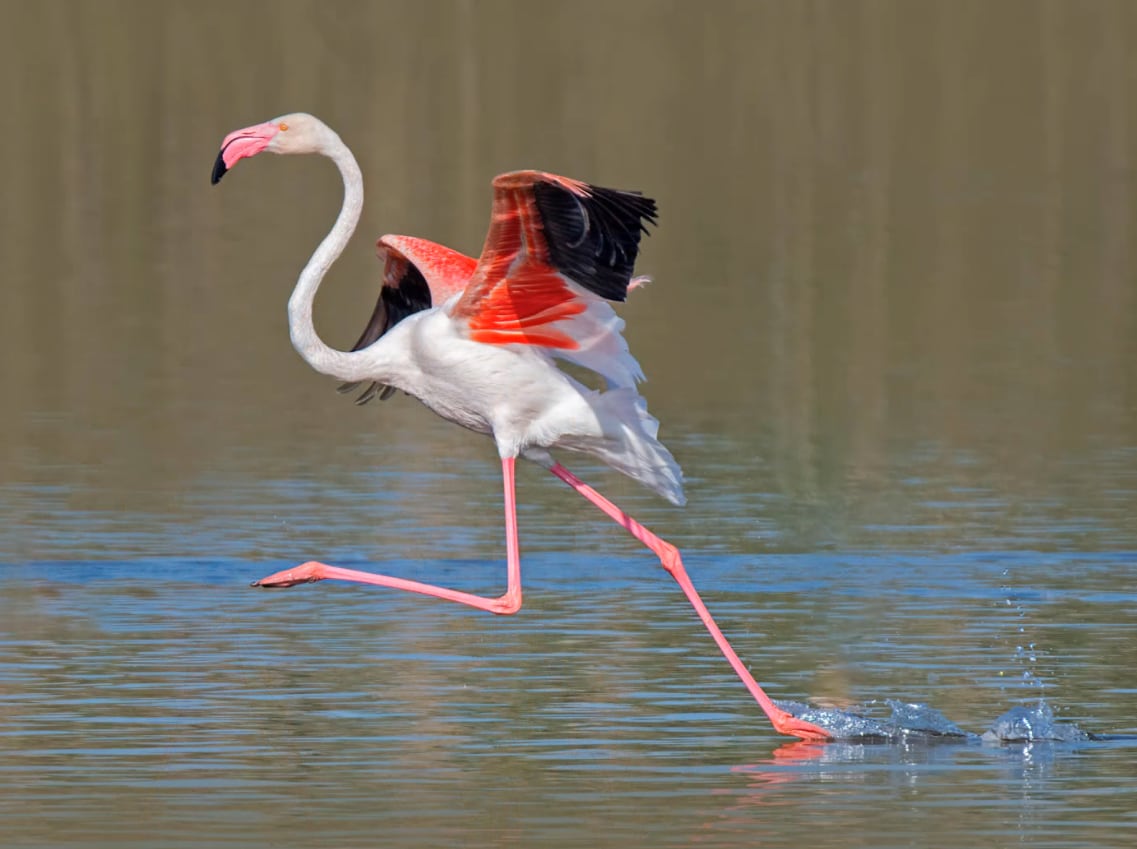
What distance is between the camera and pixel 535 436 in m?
13.1

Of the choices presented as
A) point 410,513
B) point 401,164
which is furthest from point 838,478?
point 401,164

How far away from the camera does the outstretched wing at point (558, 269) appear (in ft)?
38.0

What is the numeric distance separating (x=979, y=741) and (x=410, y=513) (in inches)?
246

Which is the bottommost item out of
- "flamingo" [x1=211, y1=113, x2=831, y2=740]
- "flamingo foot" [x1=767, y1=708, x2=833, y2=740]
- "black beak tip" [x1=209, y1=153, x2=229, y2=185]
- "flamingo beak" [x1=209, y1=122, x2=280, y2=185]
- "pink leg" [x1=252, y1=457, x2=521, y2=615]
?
"flamingo foot" [x1=767, y1=708, x2=833, y2=740]

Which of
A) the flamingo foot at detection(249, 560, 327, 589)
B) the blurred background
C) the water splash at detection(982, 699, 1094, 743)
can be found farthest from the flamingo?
the blurred background

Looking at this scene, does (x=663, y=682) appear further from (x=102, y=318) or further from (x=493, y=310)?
(x=102, y=318)

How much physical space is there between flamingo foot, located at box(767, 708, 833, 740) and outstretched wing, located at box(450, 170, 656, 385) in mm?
1918

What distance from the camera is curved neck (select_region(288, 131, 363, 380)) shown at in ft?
41.1

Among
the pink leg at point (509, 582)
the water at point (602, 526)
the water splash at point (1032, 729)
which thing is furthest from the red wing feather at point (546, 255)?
the water splash at point (1032, 729)

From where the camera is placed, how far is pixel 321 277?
41.4 ft

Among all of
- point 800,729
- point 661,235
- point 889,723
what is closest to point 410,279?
point 800,729

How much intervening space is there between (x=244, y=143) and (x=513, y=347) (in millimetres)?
1522

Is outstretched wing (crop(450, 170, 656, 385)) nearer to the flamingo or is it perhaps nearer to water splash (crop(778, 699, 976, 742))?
the flamingo

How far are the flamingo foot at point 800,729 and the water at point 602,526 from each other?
0.29 ft
